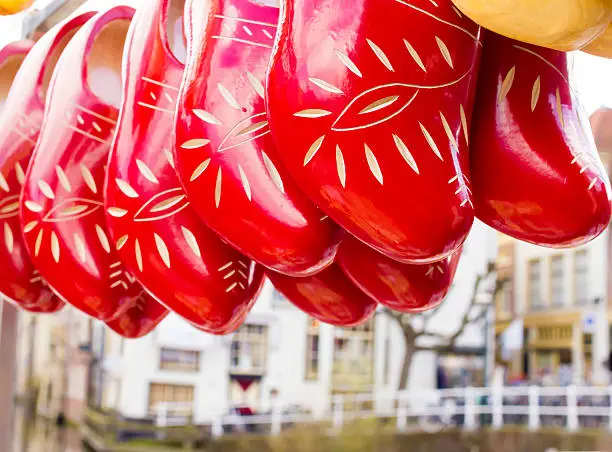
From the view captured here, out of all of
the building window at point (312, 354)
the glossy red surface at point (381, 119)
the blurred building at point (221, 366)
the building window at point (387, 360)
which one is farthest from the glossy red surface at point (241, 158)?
the building window at point (387, 360)

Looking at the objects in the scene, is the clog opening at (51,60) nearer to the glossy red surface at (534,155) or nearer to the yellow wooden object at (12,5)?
the yellow wooden object at (12,5)

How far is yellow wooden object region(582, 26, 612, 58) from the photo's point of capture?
0.27 metres

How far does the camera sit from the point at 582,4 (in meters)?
0.23

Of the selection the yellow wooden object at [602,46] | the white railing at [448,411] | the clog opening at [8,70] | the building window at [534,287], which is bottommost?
the white railing at [448,411]

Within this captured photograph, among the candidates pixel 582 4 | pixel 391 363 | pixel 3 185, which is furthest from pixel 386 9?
pixel 391 363

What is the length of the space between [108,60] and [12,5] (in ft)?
0.39

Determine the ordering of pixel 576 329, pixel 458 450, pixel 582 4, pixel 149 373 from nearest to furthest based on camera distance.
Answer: pixel 582 4 → pixel 149 373 → pixel 458 450 → pixel 576 329

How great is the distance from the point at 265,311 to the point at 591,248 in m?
3.05

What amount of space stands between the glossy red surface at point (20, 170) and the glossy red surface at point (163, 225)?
6.1 inches

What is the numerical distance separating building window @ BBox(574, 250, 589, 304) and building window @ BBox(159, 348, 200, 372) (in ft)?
11.9

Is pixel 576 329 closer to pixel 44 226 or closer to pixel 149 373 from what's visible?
pixel 149 373

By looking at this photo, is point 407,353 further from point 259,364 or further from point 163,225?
point 163,225

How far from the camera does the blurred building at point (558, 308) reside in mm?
6957

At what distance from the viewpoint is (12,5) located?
1.58ft
